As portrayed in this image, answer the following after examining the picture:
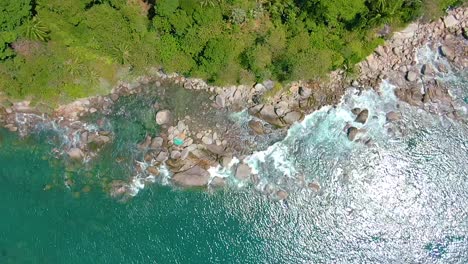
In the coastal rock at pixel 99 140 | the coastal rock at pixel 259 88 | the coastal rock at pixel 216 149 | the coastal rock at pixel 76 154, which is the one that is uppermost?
the coastal rock at pixel 259 88

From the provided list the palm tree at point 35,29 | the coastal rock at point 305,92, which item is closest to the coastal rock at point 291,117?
the coastal rock at point 305,92

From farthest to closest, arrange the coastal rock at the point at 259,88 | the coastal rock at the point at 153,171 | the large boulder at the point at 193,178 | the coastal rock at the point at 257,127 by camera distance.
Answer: the coastal rock at the point at 259,88 → the coastal rock at the point at 257,127 → the coastal rock at the point at 153,171 → the large boulder at the point at 193,178

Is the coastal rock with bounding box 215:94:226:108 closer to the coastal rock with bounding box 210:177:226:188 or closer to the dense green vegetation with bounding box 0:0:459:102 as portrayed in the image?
the dense green vegetation with bounding box 0:0:459:102

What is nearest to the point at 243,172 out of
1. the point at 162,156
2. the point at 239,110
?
the point at 239,110

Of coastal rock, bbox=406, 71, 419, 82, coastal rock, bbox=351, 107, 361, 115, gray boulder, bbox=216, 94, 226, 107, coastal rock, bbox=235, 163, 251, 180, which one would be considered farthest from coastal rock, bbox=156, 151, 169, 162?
coastal rock, bbox=406, 71, 419, 82

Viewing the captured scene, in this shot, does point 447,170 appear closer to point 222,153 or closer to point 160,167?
point 222,153

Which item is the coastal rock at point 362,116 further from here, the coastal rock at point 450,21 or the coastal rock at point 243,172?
the coastal rock at point 450,21
